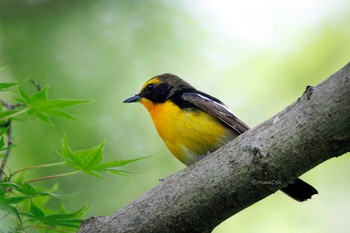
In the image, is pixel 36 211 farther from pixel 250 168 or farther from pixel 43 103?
pixel 250 168

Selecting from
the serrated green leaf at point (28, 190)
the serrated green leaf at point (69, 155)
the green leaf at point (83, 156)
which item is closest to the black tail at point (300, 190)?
the green leaf at point (83, 156)

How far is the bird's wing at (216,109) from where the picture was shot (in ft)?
16.1

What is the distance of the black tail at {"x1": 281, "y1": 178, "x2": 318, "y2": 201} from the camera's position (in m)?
4.38

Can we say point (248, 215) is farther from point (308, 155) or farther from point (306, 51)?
point (308, 155)

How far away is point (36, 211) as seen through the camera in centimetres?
322

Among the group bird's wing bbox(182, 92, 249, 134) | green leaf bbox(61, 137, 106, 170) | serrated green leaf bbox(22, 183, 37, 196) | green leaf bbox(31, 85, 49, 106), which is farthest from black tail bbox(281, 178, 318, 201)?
serrated green leaf bbox(22, 183, 37, 196)

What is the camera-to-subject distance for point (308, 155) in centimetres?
315

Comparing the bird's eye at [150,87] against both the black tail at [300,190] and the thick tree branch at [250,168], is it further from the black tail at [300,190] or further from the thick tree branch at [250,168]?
the thick tree branch at [250,168]

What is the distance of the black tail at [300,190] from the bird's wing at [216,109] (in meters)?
0.70

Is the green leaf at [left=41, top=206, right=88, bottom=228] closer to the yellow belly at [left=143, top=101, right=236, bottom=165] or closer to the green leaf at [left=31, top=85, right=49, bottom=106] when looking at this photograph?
the green leaf at [left=31, top=85, right=49, bottom=106]

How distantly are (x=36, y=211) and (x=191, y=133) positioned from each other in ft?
6.62

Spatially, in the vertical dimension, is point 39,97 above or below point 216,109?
below

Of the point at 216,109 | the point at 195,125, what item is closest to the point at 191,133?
the point at 195,125

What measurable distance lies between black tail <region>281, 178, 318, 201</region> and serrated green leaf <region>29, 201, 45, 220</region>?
194 centimetres
